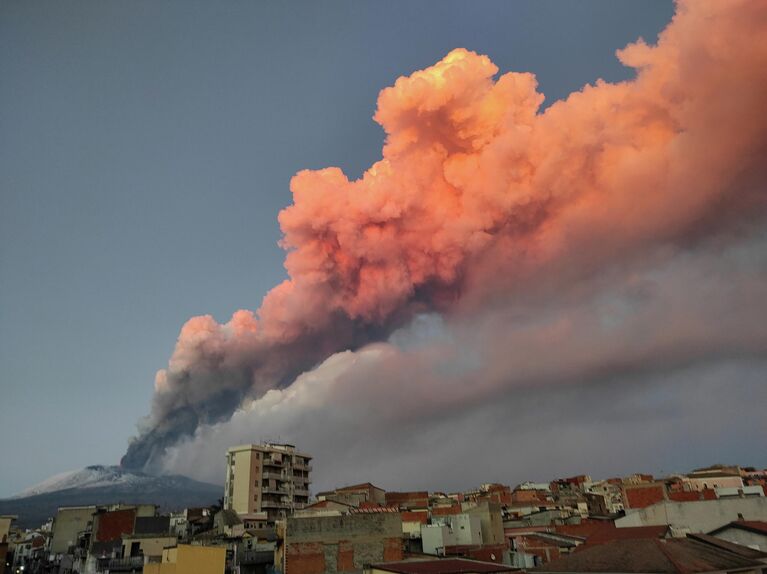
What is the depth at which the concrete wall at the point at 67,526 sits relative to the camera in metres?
67.9

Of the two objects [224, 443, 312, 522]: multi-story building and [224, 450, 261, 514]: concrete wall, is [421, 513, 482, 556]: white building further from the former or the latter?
[224, 450, 261, 514]: concrete wall

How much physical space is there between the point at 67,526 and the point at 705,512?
69.7m

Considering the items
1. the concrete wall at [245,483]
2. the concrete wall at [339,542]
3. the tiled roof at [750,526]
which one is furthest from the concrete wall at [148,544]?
the tiled roof at [750,526]

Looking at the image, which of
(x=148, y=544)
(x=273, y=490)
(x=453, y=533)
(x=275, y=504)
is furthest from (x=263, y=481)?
(x=453, y=533)

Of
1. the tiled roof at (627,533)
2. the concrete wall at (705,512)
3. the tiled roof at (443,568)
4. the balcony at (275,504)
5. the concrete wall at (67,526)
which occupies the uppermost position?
the balcony at (275,504)

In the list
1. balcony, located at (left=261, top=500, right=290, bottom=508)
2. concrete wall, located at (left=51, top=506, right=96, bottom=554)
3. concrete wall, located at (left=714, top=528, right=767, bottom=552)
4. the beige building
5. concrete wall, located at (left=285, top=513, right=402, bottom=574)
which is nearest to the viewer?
concrete wall, located at (left=714, top=528, right=767, bottom=552)

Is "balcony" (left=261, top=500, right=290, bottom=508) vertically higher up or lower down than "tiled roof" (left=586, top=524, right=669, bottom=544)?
higher up

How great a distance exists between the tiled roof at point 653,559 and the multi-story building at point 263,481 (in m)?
64.2

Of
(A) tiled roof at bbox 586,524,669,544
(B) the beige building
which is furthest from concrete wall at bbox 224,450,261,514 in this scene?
(A) tiled roof at bbox 586,524,669,544

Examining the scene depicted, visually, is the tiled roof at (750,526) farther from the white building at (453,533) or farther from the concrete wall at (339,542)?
the concrete wall at (339,542)

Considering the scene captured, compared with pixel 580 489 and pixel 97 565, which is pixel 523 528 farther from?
pixel 580 489

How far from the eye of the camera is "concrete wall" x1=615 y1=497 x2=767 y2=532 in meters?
48.2

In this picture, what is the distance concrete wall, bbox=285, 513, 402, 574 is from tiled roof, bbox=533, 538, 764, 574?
631 inches

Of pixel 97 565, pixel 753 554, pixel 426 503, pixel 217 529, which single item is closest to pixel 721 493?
pixel 753 554
